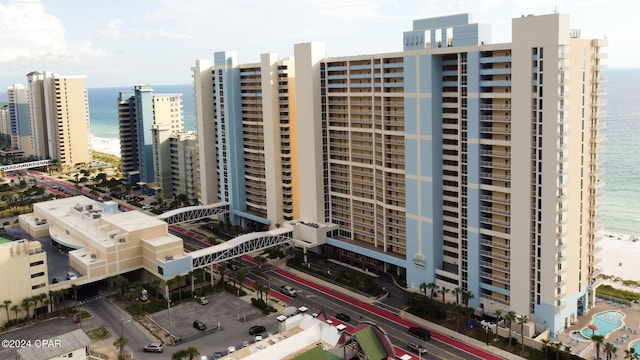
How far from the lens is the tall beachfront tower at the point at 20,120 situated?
181125 millimetres

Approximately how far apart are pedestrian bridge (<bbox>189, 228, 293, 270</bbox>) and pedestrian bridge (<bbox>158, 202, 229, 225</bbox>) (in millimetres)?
18350

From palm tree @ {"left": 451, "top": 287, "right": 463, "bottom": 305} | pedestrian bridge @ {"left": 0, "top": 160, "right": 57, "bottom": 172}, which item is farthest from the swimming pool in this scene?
pedestrian bridge @ {"left": 0, "top": 160, "right": 57, "bottom": 172}

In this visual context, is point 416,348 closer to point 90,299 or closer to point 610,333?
point 610,333

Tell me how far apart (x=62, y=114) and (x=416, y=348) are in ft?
450

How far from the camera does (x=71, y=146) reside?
6353 inches

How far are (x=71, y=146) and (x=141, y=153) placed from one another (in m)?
48.5

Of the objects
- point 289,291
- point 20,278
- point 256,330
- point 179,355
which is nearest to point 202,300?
point 289,291

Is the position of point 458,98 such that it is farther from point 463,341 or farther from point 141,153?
point 141,153

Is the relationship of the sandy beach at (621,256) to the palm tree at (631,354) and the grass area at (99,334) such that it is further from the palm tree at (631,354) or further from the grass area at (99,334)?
the grass area at (99,334)

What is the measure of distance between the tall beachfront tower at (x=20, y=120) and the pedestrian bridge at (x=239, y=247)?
425ft

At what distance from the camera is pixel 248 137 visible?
92.5m

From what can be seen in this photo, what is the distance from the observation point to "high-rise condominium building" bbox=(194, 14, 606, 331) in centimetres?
5309

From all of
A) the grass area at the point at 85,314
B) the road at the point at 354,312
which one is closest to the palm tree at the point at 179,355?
the road at the point at 354,312

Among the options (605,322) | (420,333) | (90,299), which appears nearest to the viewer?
(420,333)
